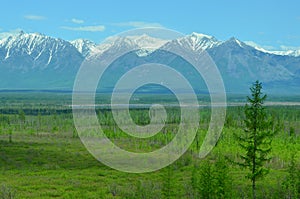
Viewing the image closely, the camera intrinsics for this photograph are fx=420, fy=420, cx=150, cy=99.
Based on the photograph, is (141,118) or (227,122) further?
(141,118)

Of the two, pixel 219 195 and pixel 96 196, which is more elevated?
pixel 219 195

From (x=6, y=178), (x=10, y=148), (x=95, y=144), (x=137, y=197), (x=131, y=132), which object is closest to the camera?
(x=137, y=197)

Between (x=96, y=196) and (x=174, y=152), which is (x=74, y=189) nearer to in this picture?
(x=96, y=196)

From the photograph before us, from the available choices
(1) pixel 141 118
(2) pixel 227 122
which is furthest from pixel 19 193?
(1) pixel 141 118

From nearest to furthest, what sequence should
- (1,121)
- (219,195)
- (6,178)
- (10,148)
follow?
(219,195) < (6,178) < (10,148) < (1,121)

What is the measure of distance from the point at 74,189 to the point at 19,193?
303 inches

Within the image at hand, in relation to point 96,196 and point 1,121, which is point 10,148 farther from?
point 1,121

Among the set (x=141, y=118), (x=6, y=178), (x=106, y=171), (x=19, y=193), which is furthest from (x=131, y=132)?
(x=19, y=193)

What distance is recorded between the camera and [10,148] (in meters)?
97.4

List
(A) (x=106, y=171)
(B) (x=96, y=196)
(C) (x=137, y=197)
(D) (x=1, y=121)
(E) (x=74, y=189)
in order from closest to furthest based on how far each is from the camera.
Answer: (C) (x=137, y=197) < (B) (x=96, y=196) < (E) (x=74, y=189) < (A) (x=106, y=171) < (D) (x=1, y=121)

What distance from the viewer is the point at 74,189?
6088 cm

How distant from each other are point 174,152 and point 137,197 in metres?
51.0

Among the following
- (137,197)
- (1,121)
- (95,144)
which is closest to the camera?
(137,197)

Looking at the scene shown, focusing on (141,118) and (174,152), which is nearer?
(174,152)
